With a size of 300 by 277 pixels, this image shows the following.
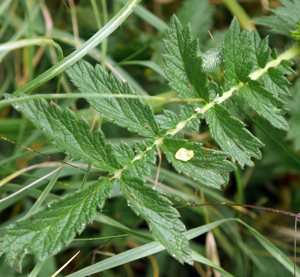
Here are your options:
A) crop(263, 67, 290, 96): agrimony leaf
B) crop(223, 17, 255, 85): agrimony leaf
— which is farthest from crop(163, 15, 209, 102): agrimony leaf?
crop(263, 67, 290, 96): agrimony leaf

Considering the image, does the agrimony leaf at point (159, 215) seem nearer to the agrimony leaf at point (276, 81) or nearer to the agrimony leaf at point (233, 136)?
the agrimony leaf at point (233, 136)

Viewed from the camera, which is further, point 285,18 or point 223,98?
point 285,18

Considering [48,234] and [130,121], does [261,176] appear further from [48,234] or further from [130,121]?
[48,234]

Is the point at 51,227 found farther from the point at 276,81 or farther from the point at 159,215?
the point at 276,81

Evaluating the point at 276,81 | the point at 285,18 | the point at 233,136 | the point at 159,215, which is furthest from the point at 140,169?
the point at 285,18

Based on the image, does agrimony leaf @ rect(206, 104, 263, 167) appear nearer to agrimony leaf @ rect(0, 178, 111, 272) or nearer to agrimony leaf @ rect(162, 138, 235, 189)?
agrimony leaf @ rect(162, 138, 235, 189)

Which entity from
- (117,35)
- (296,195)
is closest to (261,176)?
(296,195)

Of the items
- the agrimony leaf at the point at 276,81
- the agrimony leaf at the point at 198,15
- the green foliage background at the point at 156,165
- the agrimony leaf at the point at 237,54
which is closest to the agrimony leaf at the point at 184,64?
the agrimony leaf at the point at 237,54
